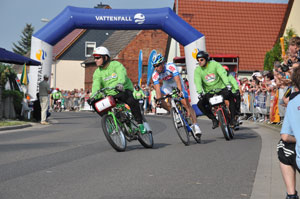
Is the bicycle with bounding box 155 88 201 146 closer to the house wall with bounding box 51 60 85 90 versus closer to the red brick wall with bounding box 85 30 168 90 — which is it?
the red brick wall with bounding box 85 30 168 90

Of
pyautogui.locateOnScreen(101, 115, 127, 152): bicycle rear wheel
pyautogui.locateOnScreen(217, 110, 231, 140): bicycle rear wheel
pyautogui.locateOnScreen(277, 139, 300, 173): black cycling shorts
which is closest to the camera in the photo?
pyautogui.locateOnScreen(277, 139, 300, 173): black cycling shorts

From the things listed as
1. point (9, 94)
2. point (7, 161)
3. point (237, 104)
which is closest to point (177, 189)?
point (7, 161)

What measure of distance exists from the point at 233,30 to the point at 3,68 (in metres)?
24.5

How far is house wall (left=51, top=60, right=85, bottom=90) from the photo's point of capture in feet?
217

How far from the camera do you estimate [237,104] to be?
13.8 meters

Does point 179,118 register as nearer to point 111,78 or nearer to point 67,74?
point 111,78

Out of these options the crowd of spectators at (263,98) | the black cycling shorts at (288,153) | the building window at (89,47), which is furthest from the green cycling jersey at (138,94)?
the building window at (89,47)

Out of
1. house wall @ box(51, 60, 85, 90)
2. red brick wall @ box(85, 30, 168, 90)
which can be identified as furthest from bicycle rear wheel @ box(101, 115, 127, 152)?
house wall @ box(51, 60, 85, 90)

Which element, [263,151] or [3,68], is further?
[3,68]

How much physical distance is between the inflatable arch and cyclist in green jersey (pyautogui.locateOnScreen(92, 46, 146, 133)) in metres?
13.9

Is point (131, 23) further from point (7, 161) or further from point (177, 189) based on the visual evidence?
point (177, 189)

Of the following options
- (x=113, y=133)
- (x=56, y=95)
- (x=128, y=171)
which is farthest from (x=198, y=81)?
(x=56, y=95)

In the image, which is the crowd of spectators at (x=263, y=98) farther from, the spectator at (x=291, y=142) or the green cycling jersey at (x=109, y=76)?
the spectator at (x=291, y=142)

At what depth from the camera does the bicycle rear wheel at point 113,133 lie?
1015 cm
